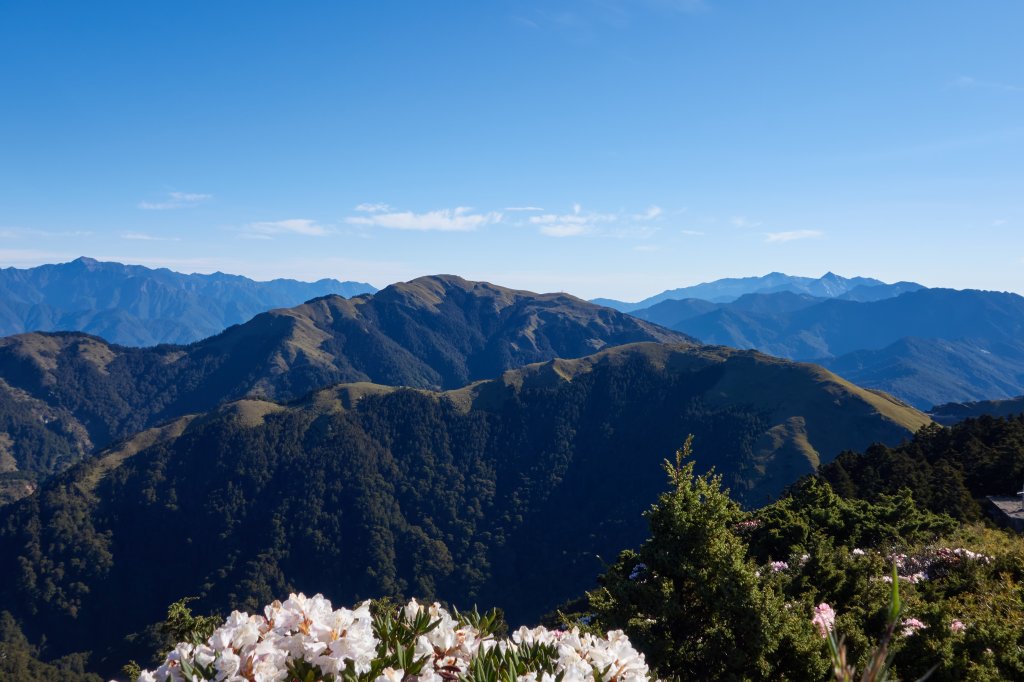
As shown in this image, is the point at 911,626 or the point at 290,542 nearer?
the point at 911,626

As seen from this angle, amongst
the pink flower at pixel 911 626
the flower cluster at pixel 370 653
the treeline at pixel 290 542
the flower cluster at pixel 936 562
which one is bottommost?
the treeline at pixel 290 542

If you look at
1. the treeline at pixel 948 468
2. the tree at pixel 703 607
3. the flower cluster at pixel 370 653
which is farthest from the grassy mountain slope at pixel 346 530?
the flower cluster at pixel 370 653

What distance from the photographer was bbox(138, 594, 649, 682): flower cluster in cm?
571

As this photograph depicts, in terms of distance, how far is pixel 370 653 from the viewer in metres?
5.79

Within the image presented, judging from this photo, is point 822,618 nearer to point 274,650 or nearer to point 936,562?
point 936,562

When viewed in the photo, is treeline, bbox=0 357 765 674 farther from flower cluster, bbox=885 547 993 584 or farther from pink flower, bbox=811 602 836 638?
pink flower, bbox=811 602 836 638

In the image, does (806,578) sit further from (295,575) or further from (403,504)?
(403,504)

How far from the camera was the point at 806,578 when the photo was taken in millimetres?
15961

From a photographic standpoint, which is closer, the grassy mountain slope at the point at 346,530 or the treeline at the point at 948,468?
the treeline at the point at 948,468

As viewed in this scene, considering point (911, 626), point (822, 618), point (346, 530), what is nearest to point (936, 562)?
point (911, 626)

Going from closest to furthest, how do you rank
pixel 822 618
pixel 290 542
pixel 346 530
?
pixel 822 618, pixel 290 542, pixel 346 530

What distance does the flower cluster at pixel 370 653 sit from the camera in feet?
18.7

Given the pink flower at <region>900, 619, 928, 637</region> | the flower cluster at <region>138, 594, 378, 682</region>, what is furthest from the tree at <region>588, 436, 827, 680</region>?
the flower cluster at <region>138, 594, 378, 682</region>

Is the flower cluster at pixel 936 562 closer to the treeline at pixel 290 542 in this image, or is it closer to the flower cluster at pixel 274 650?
the flower cluster at pixel 274 650
